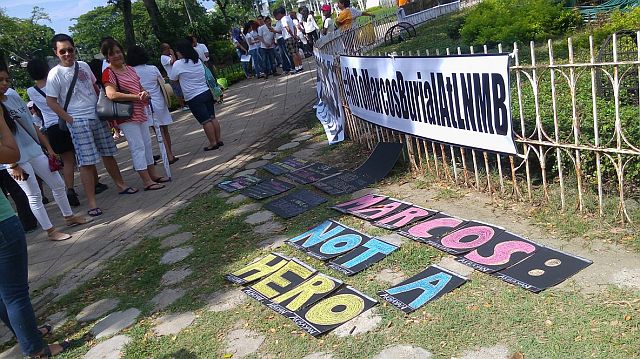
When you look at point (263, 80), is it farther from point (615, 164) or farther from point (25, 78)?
point (25, 78)

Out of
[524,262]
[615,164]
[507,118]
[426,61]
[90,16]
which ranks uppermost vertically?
[90,16]

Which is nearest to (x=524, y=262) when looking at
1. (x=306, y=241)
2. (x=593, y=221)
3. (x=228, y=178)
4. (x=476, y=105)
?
(x=593, y=221)

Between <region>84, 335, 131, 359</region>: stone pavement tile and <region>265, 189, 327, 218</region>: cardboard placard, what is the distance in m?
1.91

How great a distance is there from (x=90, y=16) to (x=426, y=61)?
6565 centimetres

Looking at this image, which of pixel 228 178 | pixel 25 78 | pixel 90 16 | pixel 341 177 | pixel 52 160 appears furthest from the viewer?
pixel 90 16

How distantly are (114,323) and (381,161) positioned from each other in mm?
3034

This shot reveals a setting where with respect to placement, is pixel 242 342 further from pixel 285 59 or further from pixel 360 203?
pixel 285 59

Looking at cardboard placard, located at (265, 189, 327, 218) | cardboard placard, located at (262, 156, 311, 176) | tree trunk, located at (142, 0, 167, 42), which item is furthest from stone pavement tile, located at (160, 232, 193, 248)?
tree trunk, located at (142, 0, 167, 42)

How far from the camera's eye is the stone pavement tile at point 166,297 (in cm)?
408

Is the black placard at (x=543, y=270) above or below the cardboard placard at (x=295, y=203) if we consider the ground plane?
below

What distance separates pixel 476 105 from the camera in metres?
4.43

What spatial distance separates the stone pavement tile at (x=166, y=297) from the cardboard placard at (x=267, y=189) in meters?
1.84

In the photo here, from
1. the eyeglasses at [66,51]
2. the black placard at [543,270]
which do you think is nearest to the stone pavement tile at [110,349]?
the black placard at [543,270]

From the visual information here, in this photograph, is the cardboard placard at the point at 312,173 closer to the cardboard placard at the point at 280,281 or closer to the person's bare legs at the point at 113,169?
the cardboard placard at the point at 280,281
